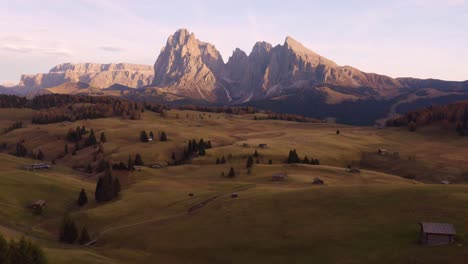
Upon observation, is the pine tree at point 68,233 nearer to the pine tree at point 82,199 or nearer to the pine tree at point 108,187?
the pine tree at point 82,199

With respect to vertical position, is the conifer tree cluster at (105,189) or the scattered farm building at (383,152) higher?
the scattered farm building at (383,152)

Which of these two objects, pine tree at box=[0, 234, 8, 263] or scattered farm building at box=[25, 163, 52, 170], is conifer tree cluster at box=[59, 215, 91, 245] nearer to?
pine tree at box=[0, 234, 8, 263]

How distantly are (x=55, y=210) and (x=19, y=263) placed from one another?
60.0 m

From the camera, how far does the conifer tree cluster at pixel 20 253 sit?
4316 centimetres

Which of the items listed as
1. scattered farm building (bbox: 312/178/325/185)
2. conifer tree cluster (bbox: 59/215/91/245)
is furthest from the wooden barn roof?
scattered farm building (bbox: 312/178/325/185)

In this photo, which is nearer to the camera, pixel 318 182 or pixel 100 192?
pixel 100 192

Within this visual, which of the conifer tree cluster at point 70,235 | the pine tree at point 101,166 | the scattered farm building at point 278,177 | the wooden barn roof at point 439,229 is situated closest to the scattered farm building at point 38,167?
the pine tree at point 101,166

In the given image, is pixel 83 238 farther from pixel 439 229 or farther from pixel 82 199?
pixel 439 229

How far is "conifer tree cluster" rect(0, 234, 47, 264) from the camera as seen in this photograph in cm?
4316

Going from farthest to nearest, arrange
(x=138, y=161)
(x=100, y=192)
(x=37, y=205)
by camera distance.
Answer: (x=138, y=161) → (x=100, y=192) → (x=37, y=205)

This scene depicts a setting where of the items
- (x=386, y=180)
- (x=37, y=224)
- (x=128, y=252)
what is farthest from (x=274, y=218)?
(x=386, y=180)

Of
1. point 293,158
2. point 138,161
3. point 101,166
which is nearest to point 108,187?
point 138,161

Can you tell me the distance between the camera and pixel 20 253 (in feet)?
144

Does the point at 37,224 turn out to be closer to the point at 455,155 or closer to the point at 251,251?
the point at 251,251
